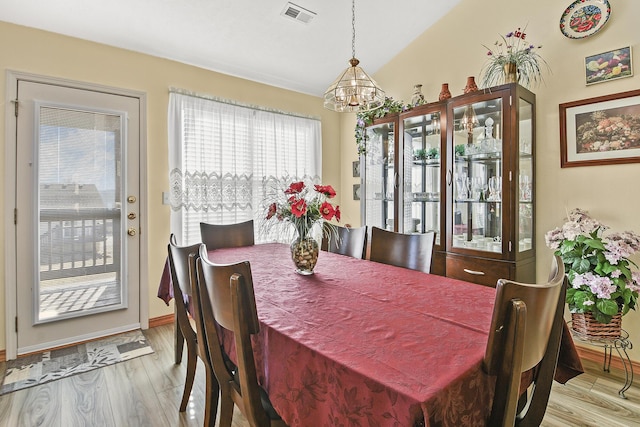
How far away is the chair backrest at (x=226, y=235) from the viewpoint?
271 centimetres

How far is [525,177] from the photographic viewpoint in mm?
2471

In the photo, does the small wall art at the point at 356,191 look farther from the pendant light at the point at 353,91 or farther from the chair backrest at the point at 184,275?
the chair backrest at the point at 184,275

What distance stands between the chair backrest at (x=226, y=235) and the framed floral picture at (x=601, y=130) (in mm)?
2550

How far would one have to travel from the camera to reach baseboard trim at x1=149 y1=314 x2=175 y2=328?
9.69ft

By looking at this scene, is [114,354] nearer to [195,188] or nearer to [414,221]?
[195,188]

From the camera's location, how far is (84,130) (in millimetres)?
2646

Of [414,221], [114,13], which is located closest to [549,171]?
[414,221]

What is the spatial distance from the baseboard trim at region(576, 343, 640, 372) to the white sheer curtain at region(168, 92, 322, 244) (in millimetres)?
2793

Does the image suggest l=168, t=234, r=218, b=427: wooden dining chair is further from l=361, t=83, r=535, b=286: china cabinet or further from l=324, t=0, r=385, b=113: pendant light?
l=361, t=83, r=535, b=286: china cabinet

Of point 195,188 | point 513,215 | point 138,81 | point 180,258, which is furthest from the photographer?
point 195,188

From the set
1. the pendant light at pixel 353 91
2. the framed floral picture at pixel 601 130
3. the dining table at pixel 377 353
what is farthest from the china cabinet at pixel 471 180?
the dining table at pixel 377 353

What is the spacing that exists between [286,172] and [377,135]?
107 centimetres

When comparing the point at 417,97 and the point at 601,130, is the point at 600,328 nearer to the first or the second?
the point at 601,130

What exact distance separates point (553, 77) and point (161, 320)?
380 centimetres
